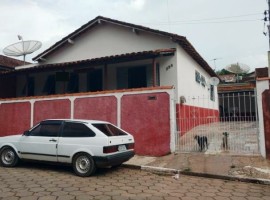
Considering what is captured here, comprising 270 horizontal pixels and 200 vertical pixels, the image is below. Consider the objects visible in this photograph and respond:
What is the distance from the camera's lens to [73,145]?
26.1 feet

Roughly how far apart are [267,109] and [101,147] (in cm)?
534

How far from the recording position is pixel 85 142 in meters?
7.83

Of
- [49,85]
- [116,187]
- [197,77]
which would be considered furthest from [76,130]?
[197,77]

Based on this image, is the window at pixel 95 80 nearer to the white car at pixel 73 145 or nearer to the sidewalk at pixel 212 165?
the sidewalk at pixel 212 165

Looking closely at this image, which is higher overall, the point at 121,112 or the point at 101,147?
the point at 121,112

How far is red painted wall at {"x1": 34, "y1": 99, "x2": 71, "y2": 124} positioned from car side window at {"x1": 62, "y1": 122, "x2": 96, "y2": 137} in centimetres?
438

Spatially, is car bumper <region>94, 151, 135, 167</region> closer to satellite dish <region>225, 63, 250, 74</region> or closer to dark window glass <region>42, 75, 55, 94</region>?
dark window glass <region>42, 75, 55, 94</region>

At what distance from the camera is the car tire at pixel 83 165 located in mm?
7615

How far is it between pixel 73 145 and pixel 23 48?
12.8m

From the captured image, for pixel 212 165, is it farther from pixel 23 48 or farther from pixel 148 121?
pixel 23 48

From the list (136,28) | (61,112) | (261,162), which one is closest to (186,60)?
(136,28)

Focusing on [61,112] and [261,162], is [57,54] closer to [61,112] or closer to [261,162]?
[61,112]

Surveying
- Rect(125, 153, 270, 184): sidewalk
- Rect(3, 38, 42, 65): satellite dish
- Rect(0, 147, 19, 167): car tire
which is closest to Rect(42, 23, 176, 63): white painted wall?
Rect(3, 38, 42, 65): satellite dish

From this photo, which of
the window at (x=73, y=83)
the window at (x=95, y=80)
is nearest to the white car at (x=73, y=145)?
the window at (x=95, y=80)
